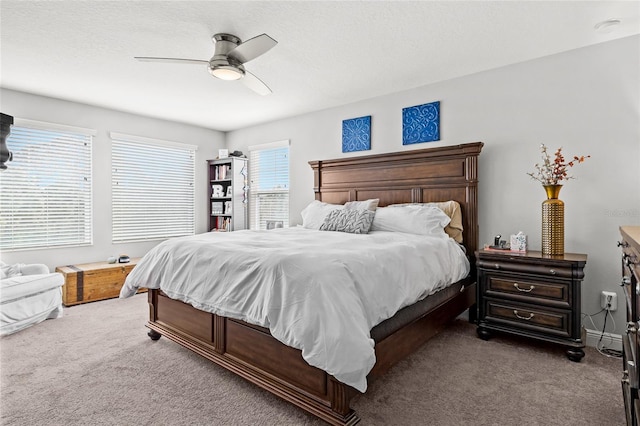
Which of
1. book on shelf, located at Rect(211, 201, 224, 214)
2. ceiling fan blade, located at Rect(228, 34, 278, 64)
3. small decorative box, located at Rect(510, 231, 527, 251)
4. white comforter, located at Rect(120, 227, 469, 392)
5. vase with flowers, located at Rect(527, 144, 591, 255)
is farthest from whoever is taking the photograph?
book on shelf, located at Rect(211, 201, 224, 214)

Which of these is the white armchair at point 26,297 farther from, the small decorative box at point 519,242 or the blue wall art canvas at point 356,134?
the small decorative box at point 519,242

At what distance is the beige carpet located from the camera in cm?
181

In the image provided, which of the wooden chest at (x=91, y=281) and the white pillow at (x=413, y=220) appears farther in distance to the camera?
the wooden chest at (x=91, y=281)

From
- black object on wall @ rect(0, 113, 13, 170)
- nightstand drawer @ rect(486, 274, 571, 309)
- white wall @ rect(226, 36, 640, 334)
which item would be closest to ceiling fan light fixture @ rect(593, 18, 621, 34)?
white wall @ rect(226, 36, 640, 334)

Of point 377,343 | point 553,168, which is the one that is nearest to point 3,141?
point 377,343

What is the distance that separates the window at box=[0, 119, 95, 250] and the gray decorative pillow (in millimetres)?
3378

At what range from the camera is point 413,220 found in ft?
10.7

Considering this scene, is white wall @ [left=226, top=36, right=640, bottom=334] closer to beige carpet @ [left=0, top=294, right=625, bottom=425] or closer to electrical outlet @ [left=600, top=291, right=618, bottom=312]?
electrical outlet @ [left=600, top=291, right=618, bottom=312]

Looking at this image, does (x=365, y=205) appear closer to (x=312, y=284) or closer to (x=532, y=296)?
(x=532, y=296)

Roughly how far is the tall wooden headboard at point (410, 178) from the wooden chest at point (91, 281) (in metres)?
2.81

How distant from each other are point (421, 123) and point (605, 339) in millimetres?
2614

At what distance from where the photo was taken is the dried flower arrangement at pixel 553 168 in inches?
109

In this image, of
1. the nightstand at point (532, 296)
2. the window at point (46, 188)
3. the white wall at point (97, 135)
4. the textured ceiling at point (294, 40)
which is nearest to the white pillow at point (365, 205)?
the nightstand at point (532, 296)

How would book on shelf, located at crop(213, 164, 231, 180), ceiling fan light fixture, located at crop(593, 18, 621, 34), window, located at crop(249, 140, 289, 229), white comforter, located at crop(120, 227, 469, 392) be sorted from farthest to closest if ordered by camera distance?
book on shelf, located at crop(213, 164, 231, 180) → window, located at crop(249, 140, 289, 229) → ceiling fan light fixture, located at crop(593, 18, 621, 34) → white comforter, located at crop(120, 227, 469, 392)
